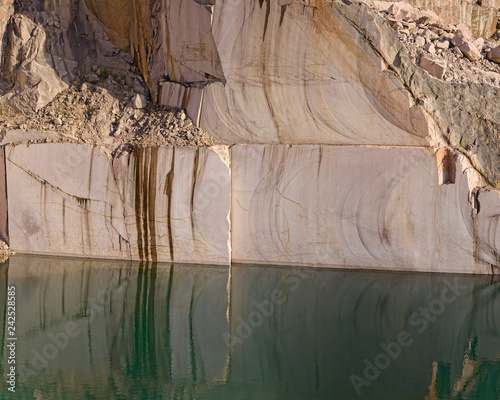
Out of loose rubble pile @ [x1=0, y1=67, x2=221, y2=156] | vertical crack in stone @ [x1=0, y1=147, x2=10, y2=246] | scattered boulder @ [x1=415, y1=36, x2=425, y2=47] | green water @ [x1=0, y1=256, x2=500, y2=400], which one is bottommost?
green water @ [x1=0, y1=256, x2=500, y2=400]

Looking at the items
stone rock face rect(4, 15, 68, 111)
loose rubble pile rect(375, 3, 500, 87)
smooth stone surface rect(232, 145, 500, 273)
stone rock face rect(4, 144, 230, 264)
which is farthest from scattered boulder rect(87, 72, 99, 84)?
loose rubble pile rect(375, 3, 500, 87)

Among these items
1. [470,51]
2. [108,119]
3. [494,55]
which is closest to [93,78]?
[108,119]

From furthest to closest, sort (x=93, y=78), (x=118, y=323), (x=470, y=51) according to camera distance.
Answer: (x=93, y=78) < (x=470, y=51) < (x=118, y=323)

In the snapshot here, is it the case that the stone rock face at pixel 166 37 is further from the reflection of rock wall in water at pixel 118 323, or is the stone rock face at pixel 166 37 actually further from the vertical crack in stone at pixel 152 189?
the reflection of rock wall in water at pixel 118 323

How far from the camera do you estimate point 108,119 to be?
631 cm

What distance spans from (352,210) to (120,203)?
224 cm

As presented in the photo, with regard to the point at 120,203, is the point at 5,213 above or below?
below

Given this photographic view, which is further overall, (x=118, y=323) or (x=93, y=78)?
(x=93, y=78)

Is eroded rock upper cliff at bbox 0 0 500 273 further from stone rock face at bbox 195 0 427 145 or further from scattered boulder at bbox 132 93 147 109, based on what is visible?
scattered boulder at bbox 132 93 147 109

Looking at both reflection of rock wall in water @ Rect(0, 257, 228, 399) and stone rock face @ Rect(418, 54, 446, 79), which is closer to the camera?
reflection of rock wall in water @ Rect(0, 257, 228, 399)

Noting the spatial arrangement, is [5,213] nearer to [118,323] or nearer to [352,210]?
[118,323]

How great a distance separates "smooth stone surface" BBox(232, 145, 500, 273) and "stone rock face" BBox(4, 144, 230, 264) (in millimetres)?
291

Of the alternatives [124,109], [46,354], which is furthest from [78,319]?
[124,109]

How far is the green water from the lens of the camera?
11.3ft
